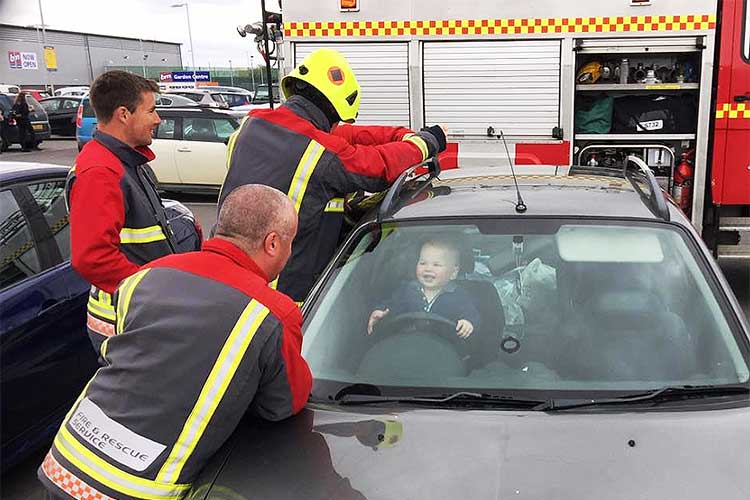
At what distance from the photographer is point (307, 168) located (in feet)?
9.49

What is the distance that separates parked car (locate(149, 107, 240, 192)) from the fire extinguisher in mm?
7145

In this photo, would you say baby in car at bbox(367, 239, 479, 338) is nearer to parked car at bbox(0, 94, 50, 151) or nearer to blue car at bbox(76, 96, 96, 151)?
blue car at bbox(76, 96, 96, 151)

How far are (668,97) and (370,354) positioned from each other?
459cm

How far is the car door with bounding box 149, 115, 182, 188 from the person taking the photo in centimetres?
1145

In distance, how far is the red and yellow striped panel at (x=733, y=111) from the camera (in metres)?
5.49

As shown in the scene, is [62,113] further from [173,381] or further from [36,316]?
[173,381]

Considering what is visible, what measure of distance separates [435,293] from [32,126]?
1987cm

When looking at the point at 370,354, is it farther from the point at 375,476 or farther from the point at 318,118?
the point at 318,118

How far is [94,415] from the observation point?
69.9 inches

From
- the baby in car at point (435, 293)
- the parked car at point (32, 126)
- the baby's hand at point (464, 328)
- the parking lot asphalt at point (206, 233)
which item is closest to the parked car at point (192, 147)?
the parking lot asphalt at point (206, 233)

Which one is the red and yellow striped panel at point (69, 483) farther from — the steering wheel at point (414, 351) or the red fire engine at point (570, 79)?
the red fire engine at point (570, 79)

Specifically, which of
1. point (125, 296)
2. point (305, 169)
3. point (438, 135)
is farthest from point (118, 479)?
point (438, 135)

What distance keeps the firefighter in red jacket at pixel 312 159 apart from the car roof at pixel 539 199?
0.29m

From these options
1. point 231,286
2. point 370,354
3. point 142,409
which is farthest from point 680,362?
point 142,409
